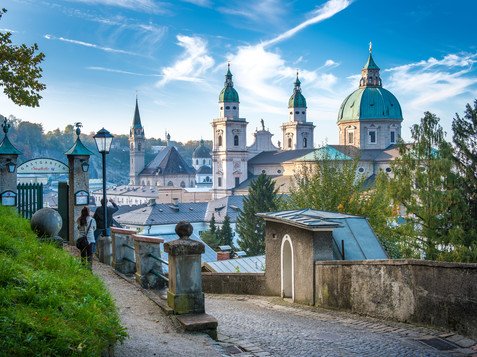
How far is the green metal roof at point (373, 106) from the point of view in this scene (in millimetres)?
82812

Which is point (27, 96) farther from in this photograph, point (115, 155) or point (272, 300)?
point (115, 155)

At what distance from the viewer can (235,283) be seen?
12.6m

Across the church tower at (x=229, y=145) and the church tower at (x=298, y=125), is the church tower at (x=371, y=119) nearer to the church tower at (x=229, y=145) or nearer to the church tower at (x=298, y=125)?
the church tower at (x=298, y=125)

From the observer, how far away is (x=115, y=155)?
18775 centimetres

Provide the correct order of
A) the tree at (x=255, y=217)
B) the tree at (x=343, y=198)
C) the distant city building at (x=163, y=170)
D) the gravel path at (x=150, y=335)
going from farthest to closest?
the distant city building at (x=163, y=170) < the tree at (x=255, y=217) < the tree at (x=343, y=198) < the gravel path at (x=150, y=335)

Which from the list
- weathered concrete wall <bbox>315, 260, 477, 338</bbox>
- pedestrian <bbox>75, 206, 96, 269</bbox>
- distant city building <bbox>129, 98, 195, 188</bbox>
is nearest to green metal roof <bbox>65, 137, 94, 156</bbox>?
pedestrian <bbox>75, 206, 96, 269</bbox>

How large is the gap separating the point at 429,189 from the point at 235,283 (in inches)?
801

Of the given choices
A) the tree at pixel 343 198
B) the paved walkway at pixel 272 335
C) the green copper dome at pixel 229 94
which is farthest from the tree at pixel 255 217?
Answer: the paved walkway at pixel 272 335

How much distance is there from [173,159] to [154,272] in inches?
4679

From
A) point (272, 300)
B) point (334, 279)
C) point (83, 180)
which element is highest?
point (83, 180)

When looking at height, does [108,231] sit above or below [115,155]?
below

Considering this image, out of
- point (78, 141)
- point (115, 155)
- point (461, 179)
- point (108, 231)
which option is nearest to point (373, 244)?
point (108, 231)

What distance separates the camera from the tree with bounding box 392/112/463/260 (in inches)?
1153

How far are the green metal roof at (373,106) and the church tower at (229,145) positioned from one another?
16.2 meters
